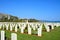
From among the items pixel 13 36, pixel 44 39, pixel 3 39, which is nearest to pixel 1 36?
pixel 3 39

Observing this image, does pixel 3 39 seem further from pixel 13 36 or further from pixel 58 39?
pixel 58 39

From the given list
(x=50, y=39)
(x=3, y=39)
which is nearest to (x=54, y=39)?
(x=50, y=39)

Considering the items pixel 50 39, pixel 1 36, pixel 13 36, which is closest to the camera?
pixel 13 36

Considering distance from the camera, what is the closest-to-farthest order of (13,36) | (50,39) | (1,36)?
(13,36) < (1,36) < (50,39)

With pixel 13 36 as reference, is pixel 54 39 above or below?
below

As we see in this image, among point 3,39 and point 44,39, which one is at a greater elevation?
point 3,39

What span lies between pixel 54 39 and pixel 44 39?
2.72 feet

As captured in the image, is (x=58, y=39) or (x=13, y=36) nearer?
(x=13, y=36)

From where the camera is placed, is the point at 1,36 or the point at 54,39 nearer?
the point at 1,36

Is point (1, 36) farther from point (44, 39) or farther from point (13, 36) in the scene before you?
point (44, 39)

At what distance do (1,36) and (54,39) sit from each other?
295 inches

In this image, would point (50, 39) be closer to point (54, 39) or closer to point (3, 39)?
point (54, 39)

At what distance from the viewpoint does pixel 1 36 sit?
5387mm

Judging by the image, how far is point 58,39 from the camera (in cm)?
1220
